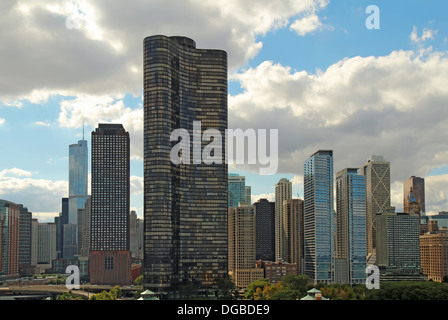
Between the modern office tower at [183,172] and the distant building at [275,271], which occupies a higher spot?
the modern office tower at [183,172]

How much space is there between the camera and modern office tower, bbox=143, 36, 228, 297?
137125 millimetres

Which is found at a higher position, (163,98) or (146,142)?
(163,98)

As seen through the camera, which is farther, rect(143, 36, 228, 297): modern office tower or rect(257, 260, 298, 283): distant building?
rect(257, 260, 298, 283): distant building

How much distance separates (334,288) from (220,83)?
206 ft

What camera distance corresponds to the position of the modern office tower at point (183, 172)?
13712cm

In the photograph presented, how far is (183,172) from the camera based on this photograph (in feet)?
481

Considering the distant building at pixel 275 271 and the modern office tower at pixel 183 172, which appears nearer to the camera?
the modern office tower at pixel 183 172

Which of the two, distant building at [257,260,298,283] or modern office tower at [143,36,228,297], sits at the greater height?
modern office tower at [143,36,228,297]

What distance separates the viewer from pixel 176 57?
148000mm
